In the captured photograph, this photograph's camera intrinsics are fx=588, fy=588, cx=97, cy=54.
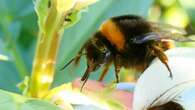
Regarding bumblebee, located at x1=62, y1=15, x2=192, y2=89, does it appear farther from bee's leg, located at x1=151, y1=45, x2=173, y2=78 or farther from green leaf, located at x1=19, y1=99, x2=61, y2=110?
green leaf, located at x1=19, y1=99, x2=61, y2=110

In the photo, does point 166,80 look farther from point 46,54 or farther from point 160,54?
point 46,54

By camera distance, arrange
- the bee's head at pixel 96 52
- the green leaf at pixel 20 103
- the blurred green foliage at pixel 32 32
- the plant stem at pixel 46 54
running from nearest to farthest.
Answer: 1. the green leaf at pixel 20 103
2. the plant stem at pixel 46 54
3. the bee's head at pixel 96 52
4. the blurred green foliage at pixel 32 32

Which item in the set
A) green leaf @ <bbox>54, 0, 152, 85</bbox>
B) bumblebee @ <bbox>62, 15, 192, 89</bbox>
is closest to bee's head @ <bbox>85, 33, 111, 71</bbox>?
bumblebee @ <bbox>62, 15, 192, 89</bbox>

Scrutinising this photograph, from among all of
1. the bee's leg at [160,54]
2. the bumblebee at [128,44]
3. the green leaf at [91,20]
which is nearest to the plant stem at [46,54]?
the bumblebee at [128,44]

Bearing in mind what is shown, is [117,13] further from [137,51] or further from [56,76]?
[137,51]

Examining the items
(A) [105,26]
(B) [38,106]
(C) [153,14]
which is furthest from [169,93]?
(C) [153,14]

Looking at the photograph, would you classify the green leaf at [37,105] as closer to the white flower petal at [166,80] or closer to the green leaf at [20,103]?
the green leaf at [20,103]

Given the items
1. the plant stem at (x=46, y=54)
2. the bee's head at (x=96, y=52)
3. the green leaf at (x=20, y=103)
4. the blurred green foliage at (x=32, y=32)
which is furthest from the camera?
the blurred green foliage at (x=32, y=32)
